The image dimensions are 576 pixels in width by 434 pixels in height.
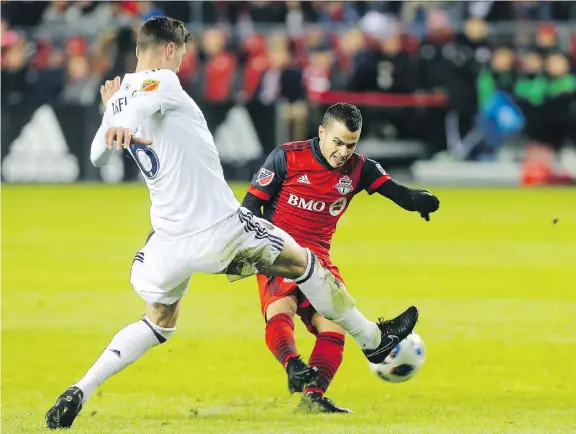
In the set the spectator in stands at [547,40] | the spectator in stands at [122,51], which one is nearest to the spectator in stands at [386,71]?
the spectator in stands at [547,40]

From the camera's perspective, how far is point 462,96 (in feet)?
74.7

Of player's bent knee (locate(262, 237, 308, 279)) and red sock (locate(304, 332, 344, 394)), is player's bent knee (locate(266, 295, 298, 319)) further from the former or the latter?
player's bent knee (locate(262, 237, 308, 279))

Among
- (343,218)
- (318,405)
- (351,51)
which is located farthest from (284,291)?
(351,51)

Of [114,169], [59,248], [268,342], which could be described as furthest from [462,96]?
[268,342]

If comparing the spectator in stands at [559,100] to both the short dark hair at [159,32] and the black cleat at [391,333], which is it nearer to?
the black cleat at [391,333]

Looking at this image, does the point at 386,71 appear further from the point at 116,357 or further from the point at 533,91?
the point at 116,357

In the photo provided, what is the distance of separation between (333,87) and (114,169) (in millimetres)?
4318

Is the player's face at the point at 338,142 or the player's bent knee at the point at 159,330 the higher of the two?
the player's face at the point at 338,142

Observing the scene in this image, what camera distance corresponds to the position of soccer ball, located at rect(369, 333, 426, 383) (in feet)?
24.2

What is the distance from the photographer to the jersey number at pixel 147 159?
6.48 metres

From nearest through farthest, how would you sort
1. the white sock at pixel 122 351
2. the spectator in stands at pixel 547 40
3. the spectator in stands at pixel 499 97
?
the white sock at pixel 122 351 < the spectator in stands at pixel 499 97 < the spectator in stands at pixel 547 40

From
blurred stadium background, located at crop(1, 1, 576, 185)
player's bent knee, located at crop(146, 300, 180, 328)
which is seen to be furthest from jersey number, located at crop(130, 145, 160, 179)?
blurred stadium background, located at crop(1, 1, 576, 185)

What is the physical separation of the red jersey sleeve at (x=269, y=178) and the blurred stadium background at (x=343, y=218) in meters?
1.25

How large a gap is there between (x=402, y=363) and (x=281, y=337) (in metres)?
0.76
